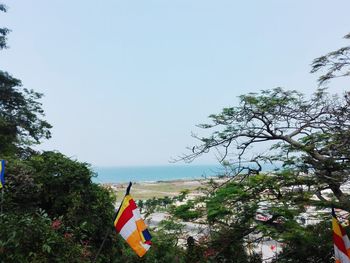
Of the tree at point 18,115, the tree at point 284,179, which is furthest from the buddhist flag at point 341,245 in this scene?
the tree at point 18,115

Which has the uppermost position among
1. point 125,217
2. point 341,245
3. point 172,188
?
point 172,188

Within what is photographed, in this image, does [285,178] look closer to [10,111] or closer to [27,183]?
[27,183]

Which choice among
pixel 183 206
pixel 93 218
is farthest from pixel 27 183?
pixel 183 206

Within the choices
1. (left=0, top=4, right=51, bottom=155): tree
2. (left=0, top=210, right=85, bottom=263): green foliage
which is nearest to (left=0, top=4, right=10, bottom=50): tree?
(left=0, top=4, right=51, bottom=155): tree

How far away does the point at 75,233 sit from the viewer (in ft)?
19.3

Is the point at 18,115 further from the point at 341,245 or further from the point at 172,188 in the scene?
the point at 341,245

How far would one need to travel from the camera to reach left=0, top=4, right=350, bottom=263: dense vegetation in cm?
491

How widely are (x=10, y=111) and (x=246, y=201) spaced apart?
1050 centimetres

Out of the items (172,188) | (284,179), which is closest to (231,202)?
(284,179)

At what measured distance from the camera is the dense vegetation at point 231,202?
491cm

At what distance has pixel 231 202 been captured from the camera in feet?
19.2

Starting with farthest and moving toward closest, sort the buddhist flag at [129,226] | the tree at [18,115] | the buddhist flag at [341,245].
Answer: the tree at [18,115] < the buddhist flag at [129,226] < the buddhist flag at [341,245]

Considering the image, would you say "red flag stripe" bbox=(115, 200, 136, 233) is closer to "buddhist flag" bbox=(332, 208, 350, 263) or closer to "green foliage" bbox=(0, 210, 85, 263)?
"green foliage" bbox=(0, 210, 85, 263)

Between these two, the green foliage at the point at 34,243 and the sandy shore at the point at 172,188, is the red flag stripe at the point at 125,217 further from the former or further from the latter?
the sandy shore at the point at 172,188
